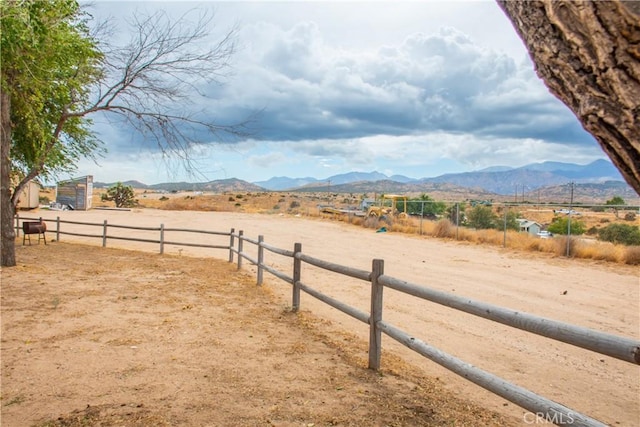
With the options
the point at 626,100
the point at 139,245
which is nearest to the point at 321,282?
the point at 626,100

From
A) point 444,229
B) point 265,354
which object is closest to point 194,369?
point 265,354

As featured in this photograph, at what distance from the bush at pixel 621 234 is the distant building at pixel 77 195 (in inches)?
1568

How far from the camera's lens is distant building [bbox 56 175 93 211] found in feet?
135

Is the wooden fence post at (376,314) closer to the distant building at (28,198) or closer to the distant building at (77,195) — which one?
the distant building at (28,198)

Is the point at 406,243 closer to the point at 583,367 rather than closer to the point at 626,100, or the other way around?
the point at 583,367

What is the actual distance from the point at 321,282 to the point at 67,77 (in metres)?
8.44

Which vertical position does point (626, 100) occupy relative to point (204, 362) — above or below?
above

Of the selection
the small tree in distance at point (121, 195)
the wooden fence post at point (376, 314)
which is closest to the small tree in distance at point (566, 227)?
the wooden fence post at point (376, 314)

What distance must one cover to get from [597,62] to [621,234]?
2145cm

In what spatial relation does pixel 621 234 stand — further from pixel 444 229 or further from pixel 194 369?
pixel 194 369

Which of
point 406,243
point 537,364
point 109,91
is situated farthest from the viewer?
point 406,243

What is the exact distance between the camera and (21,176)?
1506 cm

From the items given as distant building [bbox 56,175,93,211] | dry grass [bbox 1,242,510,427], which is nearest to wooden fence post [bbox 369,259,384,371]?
dry grass [bbox 1,242,510,427]

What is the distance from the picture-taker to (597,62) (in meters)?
1.38
